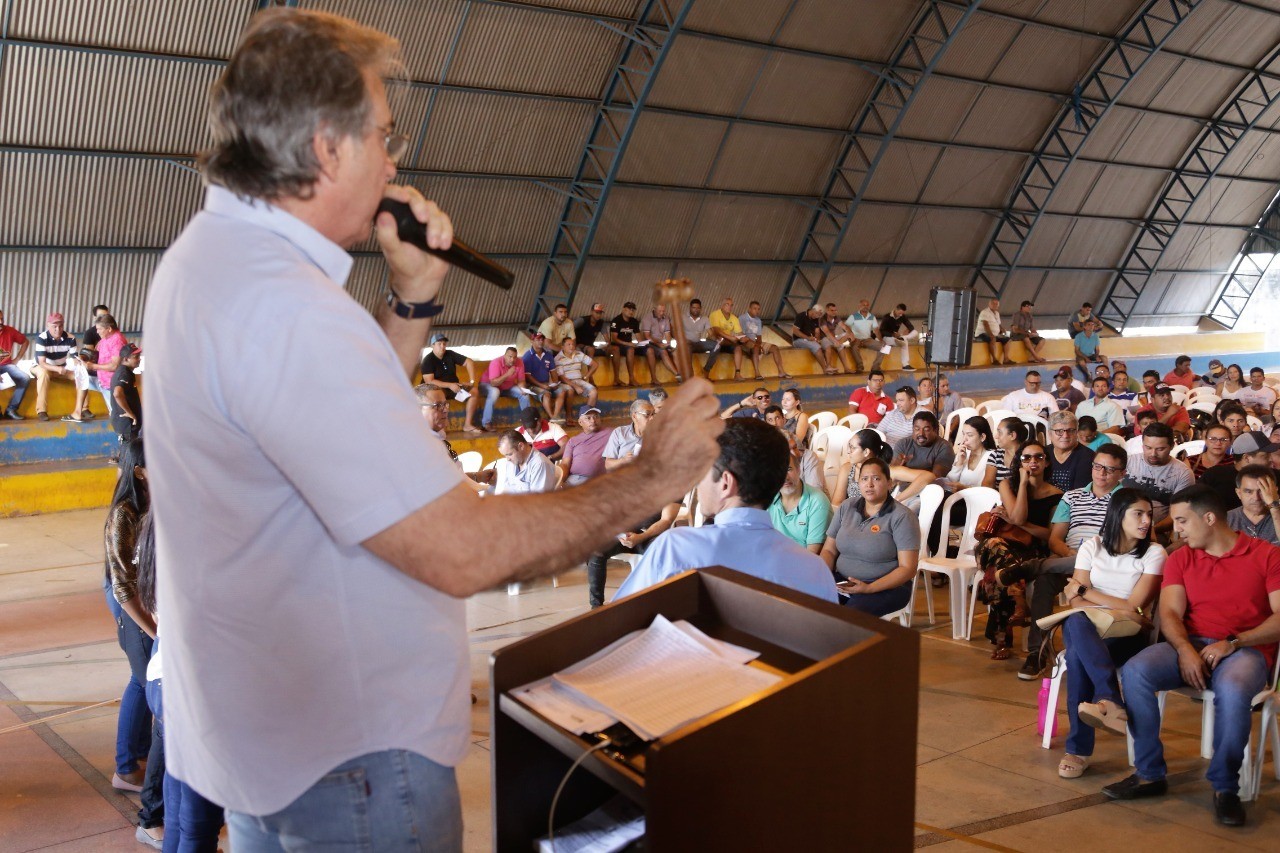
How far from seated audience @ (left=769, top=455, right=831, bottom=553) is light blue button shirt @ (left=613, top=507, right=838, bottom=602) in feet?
10.9

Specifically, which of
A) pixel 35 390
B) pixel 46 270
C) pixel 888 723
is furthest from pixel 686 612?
pixel 46 270

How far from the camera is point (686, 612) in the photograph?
1632 millimetres

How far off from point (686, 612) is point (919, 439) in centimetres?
680

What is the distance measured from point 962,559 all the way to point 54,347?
380 inches

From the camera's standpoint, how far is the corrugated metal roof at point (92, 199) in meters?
12.5

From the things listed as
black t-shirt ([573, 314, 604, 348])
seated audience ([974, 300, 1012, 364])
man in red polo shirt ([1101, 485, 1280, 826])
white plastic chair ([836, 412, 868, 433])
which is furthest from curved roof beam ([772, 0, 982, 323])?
man in red polo shirt ([1101, 485, 1280, 826])

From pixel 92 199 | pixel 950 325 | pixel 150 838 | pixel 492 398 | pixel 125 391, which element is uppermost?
pixel 92 199

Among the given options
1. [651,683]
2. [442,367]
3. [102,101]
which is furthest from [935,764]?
[102,101]

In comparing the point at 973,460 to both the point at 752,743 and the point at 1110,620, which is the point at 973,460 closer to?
the point at 1110,620

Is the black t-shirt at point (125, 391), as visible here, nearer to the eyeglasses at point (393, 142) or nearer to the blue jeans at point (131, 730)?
the blue jeans at point (131, 730)

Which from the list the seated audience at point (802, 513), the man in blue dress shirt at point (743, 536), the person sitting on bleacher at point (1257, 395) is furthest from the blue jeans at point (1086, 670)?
the person sitting on bleacher at point (1257, 395)

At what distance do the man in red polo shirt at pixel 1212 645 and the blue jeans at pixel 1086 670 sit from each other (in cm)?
11

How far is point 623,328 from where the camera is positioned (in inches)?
634

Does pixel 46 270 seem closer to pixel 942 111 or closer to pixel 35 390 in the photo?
pixel 35 390
